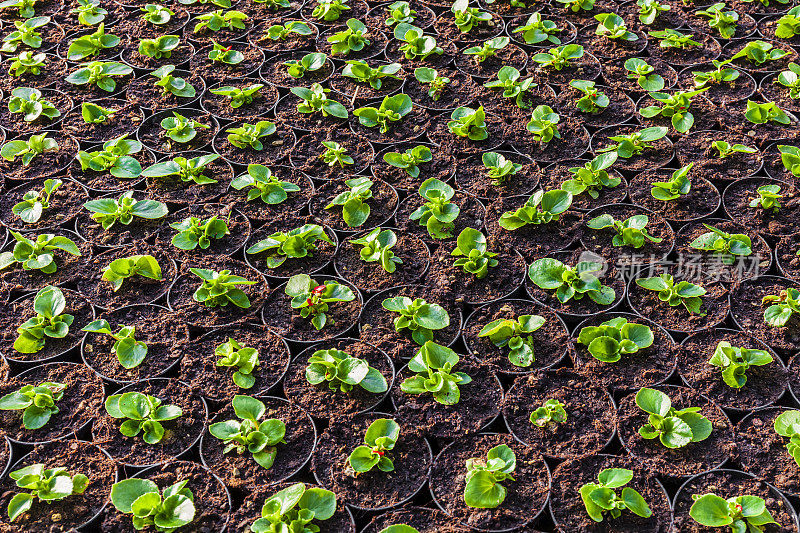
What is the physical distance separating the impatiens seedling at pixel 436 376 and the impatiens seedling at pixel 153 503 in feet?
2.93

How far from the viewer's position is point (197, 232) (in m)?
3.31

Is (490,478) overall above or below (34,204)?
below

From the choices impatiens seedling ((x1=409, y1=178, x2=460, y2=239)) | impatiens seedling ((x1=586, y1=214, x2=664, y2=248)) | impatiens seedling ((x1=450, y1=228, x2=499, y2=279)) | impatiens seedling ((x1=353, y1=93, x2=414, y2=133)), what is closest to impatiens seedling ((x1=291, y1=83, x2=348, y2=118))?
impatiens seedling ((x1=353, y1=93, x2=414, y2=133))

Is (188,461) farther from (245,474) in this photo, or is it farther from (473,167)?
(473,167)

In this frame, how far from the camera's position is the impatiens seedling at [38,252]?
3.20 meters

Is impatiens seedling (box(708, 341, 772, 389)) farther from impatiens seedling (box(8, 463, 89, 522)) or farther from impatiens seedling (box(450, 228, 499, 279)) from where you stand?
impatiens seedling (box(8, 463, 89, 522))

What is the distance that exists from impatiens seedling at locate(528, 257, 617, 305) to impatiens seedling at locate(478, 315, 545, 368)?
0.74 feet

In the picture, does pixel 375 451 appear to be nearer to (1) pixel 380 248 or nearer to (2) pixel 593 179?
(1) pixel 380 248

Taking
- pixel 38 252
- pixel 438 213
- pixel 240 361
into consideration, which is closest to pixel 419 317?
pixel 438 213

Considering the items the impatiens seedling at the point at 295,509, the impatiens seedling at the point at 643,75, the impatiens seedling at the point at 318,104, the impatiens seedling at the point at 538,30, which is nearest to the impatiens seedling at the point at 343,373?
the impatiens seedling at the point at 295,509

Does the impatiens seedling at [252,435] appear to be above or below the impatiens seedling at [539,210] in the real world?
below

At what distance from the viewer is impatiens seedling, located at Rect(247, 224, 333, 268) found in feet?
10.6

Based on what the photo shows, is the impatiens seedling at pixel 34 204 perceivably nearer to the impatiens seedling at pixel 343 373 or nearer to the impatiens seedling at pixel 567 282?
the impatiens seedling at pixel 343 373

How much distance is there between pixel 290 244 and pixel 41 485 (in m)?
1.40
